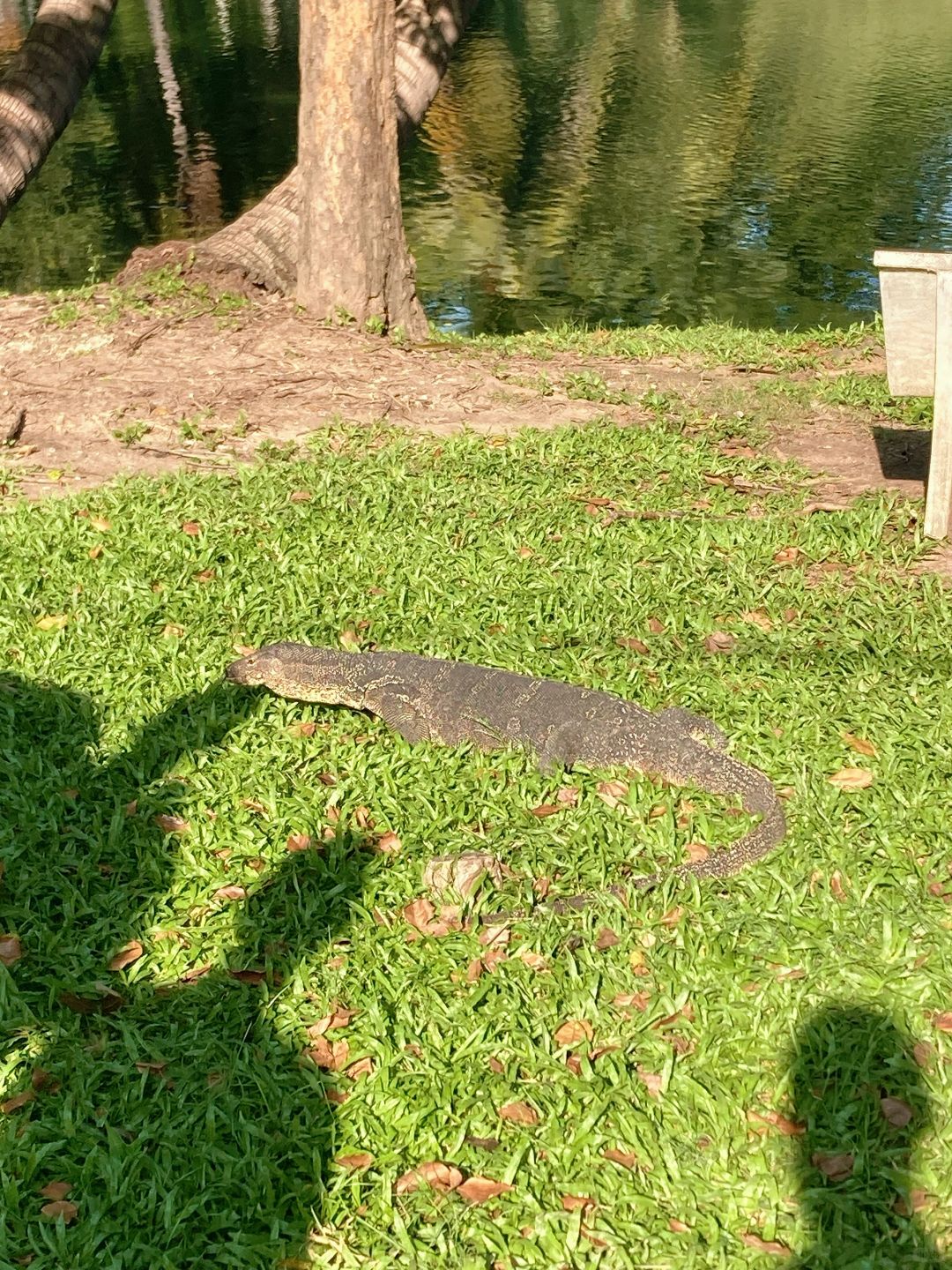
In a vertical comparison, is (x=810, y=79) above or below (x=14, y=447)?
below

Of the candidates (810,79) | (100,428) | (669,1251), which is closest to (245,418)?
(100,428)

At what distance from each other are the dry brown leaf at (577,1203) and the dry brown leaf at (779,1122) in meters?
0.47

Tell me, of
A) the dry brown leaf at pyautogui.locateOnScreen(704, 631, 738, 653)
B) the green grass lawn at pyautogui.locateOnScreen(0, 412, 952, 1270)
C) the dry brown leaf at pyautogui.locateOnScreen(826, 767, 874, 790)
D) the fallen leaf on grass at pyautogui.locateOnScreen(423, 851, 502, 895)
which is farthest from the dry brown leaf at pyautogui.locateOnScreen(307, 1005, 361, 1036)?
the dry brown leaf at pyautogui.locateOnScreen(704, 631, 738, 653)

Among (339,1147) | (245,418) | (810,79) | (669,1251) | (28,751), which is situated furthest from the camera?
(810,79)

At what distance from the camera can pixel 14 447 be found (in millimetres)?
7559

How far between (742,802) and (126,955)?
201 centimetres

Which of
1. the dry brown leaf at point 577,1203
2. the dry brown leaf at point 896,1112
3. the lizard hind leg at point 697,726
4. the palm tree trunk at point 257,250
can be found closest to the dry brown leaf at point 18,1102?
the dry brown leaf at point 577,1203

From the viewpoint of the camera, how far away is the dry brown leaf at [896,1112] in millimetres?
3357

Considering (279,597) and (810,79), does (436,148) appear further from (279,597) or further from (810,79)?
(279,597)

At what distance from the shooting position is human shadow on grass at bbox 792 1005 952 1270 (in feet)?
10.0

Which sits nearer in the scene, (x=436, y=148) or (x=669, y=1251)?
(x=669, y=1251)

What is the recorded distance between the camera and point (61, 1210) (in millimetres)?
3207

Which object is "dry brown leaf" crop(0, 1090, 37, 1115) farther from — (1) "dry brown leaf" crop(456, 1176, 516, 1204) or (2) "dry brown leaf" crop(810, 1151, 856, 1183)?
(2) "dry brown leaf" crop(810, 1151, 856, 1183)

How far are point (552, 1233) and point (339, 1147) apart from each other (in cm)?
58
